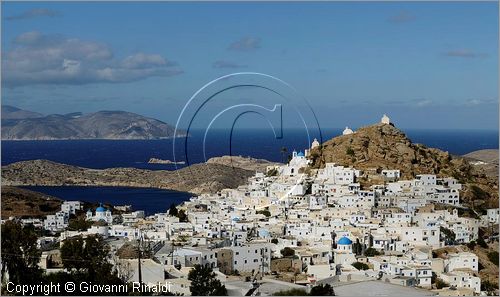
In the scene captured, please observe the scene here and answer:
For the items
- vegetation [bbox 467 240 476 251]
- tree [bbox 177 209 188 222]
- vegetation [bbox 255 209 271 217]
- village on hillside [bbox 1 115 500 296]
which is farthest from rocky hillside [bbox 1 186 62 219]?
vegetation [bbox 467 240 476 251]

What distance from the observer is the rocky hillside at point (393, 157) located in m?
21.3

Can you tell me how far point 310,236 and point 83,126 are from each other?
3139 inches

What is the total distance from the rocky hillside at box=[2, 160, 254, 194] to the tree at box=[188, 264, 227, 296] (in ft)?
70.6

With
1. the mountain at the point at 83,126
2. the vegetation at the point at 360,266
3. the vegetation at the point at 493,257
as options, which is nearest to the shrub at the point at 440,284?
the vegetation at the point at 360,266

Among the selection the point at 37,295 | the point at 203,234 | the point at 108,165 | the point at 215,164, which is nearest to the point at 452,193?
the point at 203,234

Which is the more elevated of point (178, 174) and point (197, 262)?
point (178, 174)

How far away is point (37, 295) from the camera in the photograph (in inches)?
278

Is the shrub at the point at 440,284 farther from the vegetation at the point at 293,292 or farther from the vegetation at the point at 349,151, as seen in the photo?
the vegetation at the point at 349,151

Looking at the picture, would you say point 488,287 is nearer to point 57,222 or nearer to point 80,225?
point 80,225

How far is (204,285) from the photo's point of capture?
884 cm

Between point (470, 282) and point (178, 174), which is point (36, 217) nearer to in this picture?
point (470, 282)

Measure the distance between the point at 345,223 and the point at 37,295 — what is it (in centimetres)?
952

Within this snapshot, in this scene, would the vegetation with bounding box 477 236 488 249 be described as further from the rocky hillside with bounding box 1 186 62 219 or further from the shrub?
the rocky hillside with bounding box 1 186 62 219

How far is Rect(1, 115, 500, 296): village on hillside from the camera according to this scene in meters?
10.8
